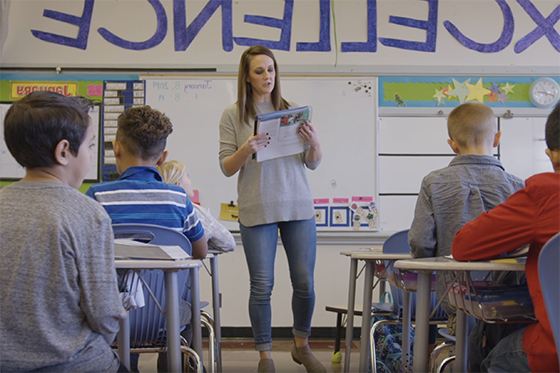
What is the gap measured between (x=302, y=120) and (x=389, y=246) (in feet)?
2.16

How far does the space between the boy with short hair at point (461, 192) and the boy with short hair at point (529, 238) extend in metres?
0.53

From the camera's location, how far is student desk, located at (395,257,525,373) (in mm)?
1216

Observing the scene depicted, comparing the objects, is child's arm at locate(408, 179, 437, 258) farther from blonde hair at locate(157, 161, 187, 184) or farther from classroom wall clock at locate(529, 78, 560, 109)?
classroom wall clock at locate(529, 78, 560, 109)

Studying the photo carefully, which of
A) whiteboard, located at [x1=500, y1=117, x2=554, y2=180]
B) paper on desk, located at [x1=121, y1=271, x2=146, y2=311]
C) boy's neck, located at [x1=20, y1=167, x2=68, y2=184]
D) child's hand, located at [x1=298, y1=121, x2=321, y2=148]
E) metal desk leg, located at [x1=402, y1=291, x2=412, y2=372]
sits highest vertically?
whiteboard, located at [x1=500, y1=117, x2=554, y2=180]

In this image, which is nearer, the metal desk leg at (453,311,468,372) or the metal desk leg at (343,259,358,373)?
the metal desk leg at (453,311,468,372)

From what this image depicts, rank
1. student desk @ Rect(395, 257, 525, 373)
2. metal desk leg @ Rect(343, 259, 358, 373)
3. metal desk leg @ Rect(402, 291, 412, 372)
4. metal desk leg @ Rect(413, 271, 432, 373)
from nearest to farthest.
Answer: student desk @ Rect(395, 257, 525, 373) < metal desk leg @ Rect(413, 271, 432, 373) < metal desk leg @ Rect(402, 291, 412, 372) < metal desk leg @ Rect(343, 259, 358, 373)

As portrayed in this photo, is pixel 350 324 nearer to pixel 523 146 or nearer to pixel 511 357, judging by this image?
pixel 511 357

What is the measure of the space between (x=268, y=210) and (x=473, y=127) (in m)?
0.85

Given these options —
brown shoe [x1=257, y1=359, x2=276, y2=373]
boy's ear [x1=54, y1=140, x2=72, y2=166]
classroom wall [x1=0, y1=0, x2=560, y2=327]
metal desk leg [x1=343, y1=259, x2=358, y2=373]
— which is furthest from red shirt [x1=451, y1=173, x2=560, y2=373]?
classroom wall [x1=0, y1=0, x2=560, y2=327]

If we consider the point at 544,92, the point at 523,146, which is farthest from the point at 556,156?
the point at 544,92

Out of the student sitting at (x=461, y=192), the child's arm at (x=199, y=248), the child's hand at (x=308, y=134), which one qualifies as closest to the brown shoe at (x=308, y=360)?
the student sitting at (x=461, y=192)

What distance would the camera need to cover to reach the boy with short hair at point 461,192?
6.08 feet

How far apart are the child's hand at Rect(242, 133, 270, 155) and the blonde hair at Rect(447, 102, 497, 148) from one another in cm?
71

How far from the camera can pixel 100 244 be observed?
1085 mm
